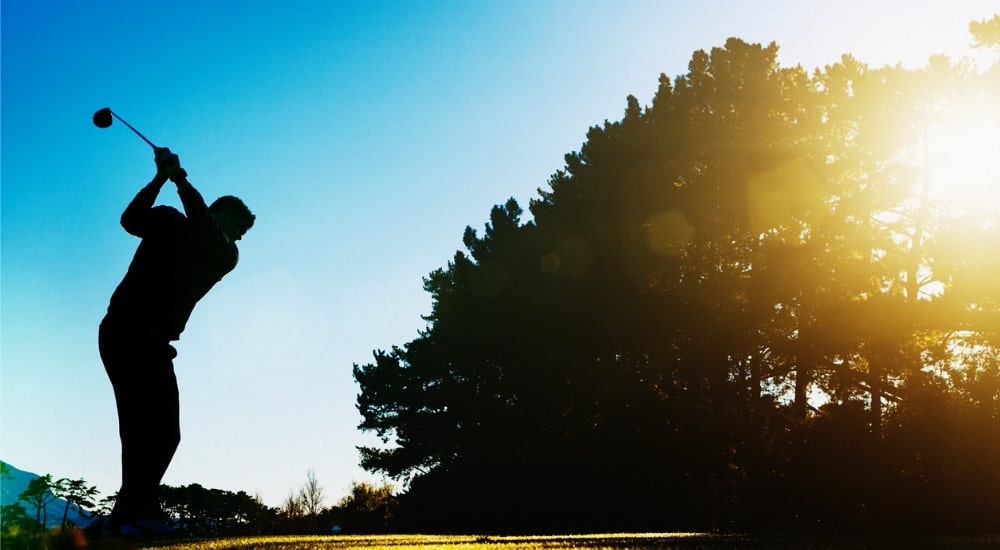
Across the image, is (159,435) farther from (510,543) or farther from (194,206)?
(510,543)

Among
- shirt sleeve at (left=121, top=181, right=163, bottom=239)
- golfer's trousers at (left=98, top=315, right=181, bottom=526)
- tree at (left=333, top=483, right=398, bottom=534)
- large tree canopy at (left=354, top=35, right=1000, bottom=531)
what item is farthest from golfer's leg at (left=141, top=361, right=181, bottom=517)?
tree at (left=333, top=483, right=398, bottom=534)

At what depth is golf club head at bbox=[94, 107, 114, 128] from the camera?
17.0ft

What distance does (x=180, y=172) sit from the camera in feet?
15.6

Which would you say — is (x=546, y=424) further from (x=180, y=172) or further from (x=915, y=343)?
(x=180, y=172)

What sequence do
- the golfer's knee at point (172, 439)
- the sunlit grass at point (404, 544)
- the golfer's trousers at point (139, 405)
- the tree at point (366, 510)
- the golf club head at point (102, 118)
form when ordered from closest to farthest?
the golfer's trousers at point (139, 405) < the golfer's knee at point (172, 439) < the golf club head at point (102, 118) < the sunlit grass at point (404, 544) < the tree at point (366, 510)

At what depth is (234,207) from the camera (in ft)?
17.8

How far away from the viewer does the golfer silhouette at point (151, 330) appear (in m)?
4.53

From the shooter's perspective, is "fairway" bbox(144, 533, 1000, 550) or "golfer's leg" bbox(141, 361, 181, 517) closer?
"golfer's leg" bbox(141, 361, 181, 517)

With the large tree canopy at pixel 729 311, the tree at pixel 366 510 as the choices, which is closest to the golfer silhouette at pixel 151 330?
the large tree canopy at pixel 729 311

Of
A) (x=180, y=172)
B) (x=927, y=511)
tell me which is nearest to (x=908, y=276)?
(x=927, y=511)

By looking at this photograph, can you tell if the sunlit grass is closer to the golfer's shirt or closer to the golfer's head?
the golfer's shirt

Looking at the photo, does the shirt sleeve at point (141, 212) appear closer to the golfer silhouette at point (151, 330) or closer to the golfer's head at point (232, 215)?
the golfer silhouette at point (151, 330)

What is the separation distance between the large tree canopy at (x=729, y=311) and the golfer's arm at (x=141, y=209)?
22611mm

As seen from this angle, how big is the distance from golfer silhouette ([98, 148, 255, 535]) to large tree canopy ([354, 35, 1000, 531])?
22.2m
